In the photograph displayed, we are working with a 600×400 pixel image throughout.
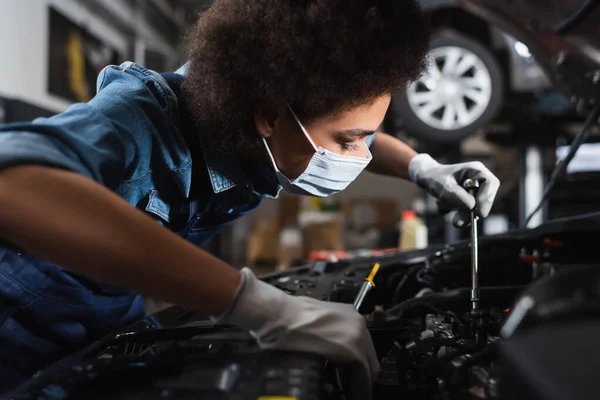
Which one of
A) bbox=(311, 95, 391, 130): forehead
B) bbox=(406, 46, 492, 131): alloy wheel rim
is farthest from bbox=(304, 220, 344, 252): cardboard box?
bbox=(311, 95, 391, 130): forehead

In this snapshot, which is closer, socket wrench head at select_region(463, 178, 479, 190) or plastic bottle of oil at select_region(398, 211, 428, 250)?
socket wrench head at select_region(463, 178, 479, 190)

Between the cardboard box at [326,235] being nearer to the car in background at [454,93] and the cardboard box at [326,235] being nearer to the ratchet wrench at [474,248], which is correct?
the car in background at [454,93]

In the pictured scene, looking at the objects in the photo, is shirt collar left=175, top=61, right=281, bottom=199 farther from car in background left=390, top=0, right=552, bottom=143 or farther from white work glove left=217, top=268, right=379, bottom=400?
car in background left=390, top=0, right=552, bottom=143

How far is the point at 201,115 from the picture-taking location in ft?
2.80

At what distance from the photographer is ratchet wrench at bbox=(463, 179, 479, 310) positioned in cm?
86

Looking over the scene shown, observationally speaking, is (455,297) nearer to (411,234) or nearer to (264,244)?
(411,234)

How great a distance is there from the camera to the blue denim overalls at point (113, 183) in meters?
0.66

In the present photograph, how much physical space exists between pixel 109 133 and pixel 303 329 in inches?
13.8

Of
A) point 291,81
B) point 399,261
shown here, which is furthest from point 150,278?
point 399,261

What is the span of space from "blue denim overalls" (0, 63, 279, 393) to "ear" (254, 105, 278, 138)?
0.09 metres

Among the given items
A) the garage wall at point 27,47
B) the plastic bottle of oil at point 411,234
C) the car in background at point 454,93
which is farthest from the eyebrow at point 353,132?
the garage wall at point 27,47

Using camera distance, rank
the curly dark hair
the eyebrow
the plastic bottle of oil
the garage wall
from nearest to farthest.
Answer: the curly dark hair
the eyebrow
the plastic bottle of oil
the garage wall

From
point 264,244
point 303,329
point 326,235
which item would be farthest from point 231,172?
point 264,244

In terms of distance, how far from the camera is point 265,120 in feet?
2.81
